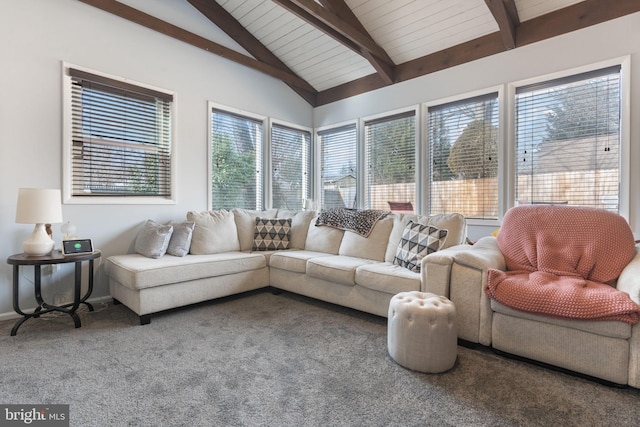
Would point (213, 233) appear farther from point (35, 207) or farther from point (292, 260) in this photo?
point (35, 207)

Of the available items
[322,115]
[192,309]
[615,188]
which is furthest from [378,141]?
[192,309]

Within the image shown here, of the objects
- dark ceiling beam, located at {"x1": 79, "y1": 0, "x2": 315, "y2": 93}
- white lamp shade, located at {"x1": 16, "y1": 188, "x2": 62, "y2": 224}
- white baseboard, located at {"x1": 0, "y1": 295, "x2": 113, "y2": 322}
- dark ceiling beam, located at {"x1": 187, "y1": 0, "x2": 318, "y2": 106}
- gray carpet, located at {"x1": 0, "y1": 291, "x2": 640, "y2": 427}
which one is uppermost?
dark ceiling beam, located at {"x1": 187, "y1": 0, "x2": 318, "y2": 106}

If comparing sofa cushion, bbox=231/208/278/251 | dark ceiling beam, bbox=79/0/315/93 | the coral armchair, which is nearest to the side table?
sofa cushion, bbox=231/208/278/251

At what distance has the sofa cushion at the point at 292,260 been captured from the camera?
324cm

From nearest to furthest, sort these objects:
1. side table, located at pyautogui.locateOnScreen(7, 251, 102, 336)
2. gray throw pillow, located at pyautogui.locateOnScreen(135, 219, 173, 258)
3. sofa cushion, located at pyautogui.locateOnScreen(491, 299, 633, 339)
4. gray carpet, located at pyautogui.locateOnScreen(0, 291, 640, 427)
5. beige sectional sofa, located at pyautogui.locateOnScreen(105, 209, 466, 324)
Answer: gray carpet, located at pyautogui.locateOnScreen(0, 291, 640, 427)
sofa cushion, located at pyautogui.locateOnScreen(491, 299, 633, 339)
side table, located at pyautogui.locateOnScreen(7, 251, 102, 336)
beige sectional sofa, located at pyautogui.locateOnScreen(105, 209, 466, 324)
gray throw pillow, located at pyautogui.locateOnScreen(135, 219, 173, 258)

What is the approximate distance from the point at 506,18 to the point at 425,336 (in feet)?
10.0

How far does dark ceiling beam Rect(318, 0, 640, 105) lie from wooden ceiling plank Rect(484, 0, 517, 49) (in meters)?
0.08

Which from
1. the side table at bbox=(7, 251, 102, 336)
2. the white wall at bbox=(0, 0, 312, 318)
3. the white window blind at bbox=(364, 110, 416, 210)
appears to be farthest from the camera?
the white window blind at bbox=(364, 110, 416, 210)

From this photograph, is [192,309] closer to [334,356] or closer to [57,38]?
[334,356]

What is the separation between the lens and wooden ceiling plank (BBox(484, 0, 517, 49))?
9.63 feet

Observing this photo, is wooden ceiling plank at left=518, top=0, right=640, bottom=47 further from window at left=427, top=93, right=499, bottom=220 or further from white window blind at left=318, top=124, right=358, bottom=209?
white window blind at left=318, top=124, right=358, bottom=209

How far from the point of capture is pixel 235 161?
14.4 feet

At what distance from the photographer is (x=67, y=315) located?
2850mm

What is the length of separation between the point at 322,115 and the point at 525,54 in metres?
2.82
